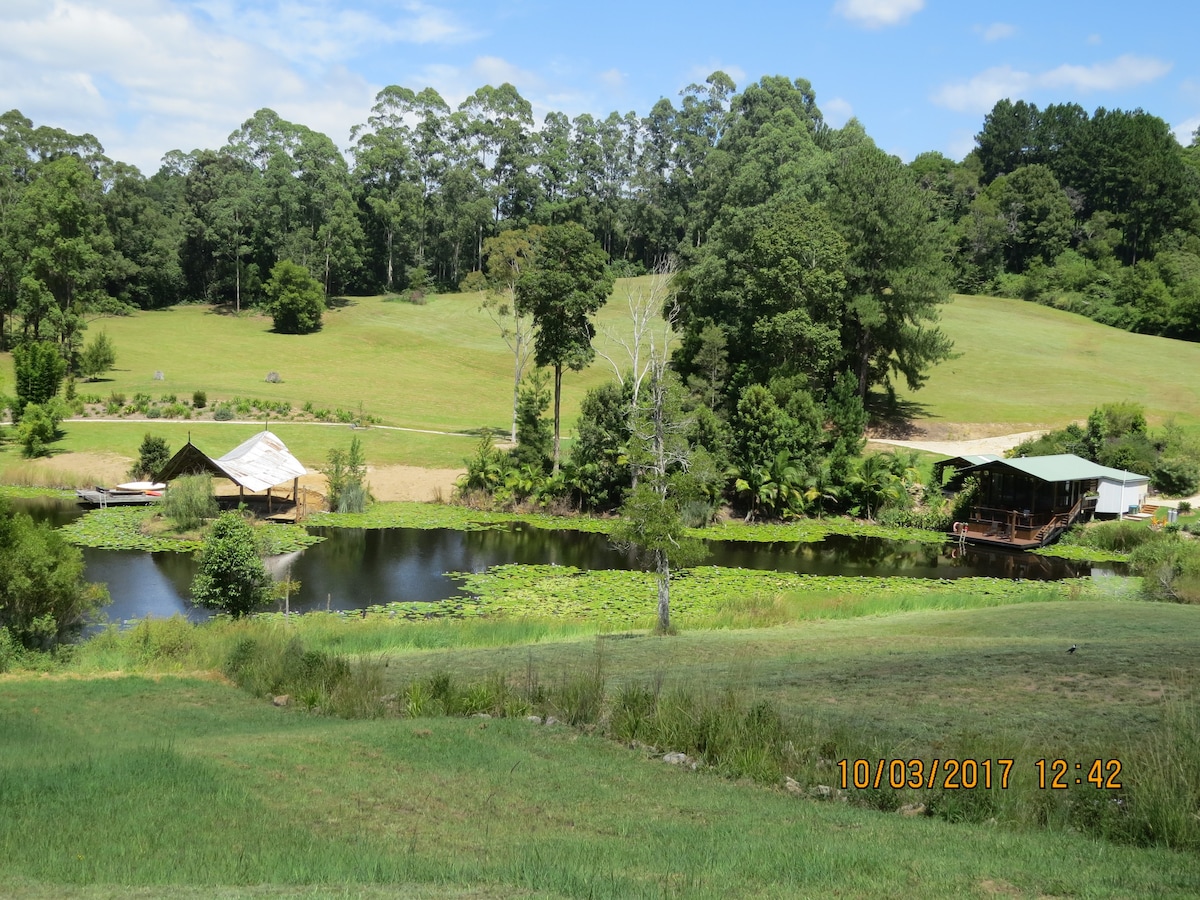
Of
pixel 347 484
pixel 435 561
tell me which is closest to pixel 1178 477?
pixel 435 561

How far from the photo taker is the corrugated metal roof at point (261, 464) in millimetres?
38531

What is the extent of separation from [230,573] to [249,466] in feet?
54.5

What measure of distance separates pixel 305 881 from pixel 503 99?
391 feet

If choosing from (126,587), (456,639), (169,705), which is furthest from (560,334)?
(169,705)

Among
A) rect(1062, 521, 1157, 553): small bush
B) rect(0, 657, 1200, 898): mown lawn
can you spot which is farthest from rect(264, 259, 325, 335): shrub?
rect(0, 657, 1200, 898): mown lawn

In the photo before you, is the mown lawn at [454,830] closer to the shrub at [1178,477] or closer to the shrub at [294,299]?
the shrub at [1178,477]

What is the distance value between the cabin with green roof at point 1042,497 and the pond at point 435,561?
6.48 feet

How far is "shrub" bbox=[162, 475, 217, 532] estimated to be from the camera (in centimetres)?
3575

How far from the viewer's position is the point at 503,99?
386ft

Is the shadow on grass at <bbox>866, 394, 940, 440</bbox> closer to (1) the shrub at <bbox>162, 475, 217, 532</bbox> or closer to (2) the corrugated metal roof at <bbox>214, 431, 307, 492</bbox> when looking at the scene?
(2) the corrugated metal roof at <bbox>214, 431, 307, 492</bbox>

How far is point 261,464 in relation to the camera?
39875mm

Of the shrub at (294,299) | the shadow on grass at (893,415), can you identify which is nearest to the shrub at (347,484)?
the shadow on grass at (893,415)

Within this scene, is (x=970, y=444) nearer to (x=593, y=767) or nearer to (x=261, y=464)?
(x=261, y=464)

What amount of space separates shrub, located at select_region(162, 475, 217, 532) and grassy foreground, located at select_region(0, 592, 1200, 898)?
62.8 ft
